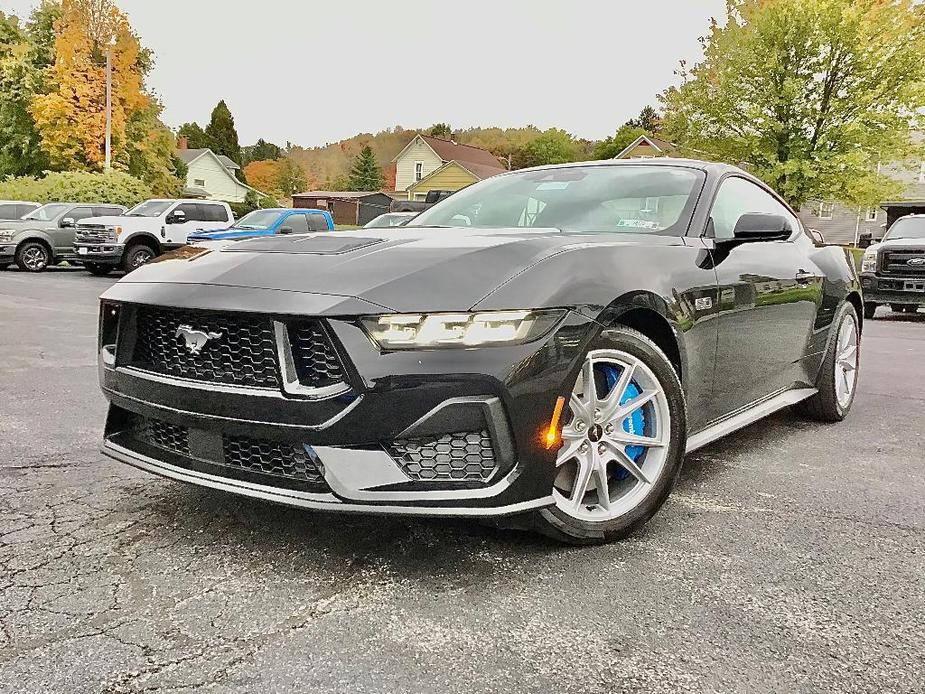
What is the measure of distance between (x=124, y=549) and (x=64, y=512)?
1.68ft

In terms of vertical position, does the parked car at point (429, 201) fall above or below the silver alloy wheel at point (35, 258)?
above

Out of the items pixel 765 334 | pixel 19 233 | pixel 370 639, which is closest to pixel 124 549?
pixel 370 639

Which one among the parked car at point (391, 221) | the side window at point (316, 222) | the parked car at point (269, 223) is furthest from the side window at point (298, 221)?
the parked car at point (391, 221)

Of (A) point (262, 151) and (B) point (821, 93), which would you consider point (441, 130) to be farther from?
(B) point (821, 93)

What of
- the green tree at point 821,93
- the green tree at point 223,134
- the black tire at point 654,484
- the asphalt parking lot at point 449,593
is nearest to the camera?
the asphalt parking lot at point 449,593

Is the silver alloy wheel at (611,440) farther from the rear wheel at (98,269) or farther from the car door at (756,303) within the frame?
the rear wheel at (98,269)

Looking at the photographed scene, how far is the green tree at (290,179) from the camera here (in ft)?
288

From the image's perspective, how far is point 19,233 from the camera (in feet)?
60.7

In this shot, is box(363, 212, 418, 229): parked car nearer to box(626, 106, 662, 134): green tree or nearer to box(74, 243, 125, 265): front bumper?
box(74, 243, 125, 265): front bumper

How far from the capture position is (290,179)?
88750 millimetres

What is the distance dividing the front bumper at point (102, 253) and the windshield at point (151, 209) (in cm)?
115

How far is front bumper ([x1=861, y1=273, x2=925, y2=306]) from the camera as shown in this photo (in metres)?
12.2

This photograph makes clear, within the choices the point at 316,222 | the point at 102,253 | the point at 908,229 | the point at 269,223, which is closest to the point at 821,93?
the point at 908,229

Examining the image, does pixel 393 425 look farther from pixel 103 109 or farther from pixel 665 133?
pixel 103 109
